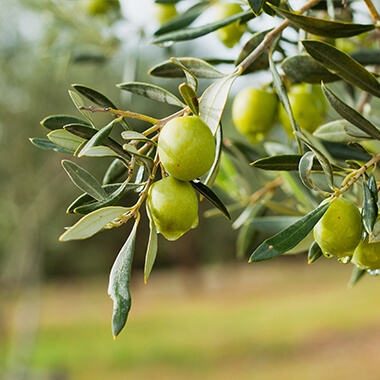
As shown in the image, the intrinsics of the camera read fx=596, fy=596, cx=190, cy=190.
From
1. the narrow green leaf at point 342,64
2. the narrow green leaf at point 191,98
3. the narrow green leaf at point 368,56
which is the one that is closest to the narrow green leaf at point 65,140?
the narrow green leaf at point 191,98

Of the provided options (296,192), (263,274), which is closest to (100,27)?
(296,192)

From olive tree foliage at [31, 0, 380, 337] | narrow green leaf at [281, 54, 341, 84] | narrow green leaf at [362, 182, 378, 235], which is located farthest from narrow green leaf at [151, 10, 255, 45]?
narrow green leaf at [362, 182, 378, 235]

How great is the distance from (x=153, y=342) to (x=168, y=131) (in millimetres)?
13084

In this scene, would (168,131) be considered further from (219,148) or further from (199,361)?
(199,361)

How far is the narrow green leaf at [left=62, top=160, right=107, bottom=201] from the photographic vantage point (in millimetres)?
534

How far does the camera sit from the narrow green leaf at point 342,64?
1.84ft

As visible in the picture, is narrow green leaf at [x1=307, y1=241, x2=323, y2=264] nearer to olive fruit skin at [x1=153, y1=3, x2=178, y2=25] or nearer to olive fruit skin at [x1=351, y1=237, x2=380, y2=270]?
olive fruit skin at [x1=351, y1=237, x2=380, y2=270]

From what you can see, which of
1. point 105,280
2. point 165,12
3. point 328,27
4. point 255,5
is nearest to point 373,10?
point 328,27

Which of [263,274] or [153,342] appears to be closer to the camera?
[153,342]

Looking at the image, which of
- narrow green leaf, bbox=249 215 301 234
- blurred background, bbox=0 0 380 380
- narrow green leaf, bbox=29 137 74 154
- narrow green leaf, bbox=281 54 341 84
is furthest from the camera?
blurred background, bbox=0 0 380 380

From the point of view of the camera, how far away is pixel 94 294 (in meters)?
18.5

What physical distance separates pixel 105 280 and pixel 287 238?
1943cm

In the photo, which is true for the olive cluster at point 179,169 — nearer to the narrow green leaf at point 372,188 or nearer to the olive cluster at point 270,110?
the narrow green leaf at point 372,188

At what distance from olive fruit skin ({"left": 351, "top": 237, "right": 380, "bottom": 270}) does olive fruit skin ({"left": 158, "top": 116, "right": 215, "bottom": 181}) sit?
185mm
